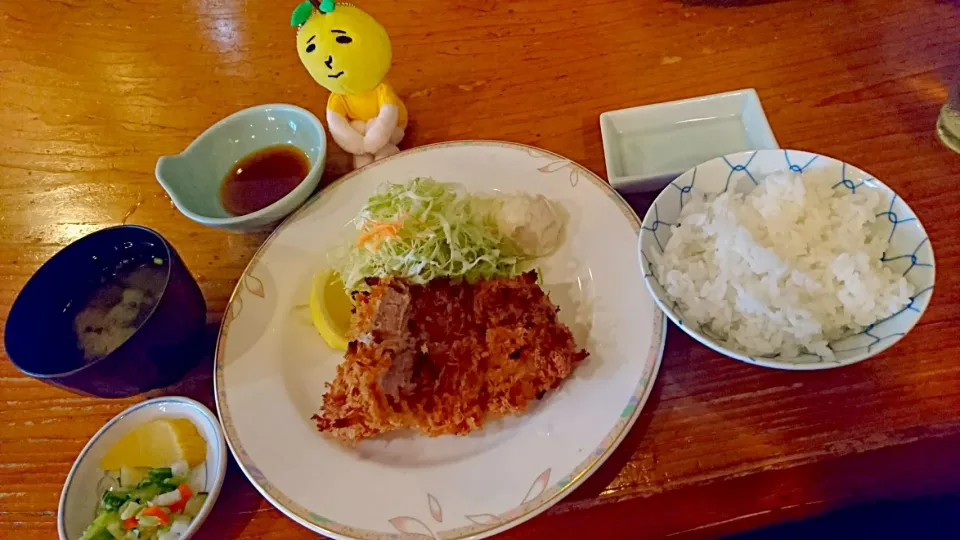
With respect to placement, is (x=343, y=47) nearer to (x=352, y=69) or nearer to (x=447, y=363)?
(x=352, y=69)

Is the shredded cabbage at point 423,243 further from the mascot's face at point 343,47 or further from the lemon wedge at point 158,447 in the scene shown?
the lemon wedge at point 158,447

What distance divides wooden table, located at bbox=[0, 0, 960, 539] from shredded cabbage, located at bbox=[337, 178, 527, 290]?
32 cm

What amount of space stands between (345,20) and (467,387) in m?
0.93

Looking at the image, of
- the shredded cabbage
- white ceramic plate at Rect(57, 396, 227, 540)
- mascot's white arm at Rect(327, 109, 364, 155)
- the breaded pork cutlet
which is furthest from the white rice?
white ceramic plate at Rect(57, 396, 227, 540)

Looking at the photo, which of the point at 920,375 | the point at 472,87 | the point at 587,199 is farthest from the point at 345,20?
the point at 920,375

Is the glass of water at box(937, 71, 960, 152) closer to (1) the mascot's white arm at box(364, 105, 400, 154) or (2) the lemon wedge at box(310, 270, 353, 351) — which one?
(1) the mascot's white arm at box(364, 105, 400, 154)

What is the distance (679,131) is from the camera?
1765mm

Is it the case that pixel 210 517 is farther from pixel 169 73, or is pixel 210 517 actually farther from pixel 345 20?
pixel 169 73

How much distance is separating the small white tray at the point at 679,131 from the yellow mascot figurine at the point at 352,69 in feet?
2.01

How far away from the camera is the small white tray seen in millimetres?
1705

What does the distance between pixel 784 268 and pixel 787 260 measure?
6cm

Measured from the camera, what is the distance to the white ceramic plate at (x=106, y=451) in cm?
128

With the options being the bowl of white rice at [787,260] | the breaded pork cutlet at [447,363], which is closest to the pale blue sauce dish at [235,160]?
the breaded pork cutlet at [447,363]

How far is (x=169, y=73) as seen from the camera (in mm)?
2186
